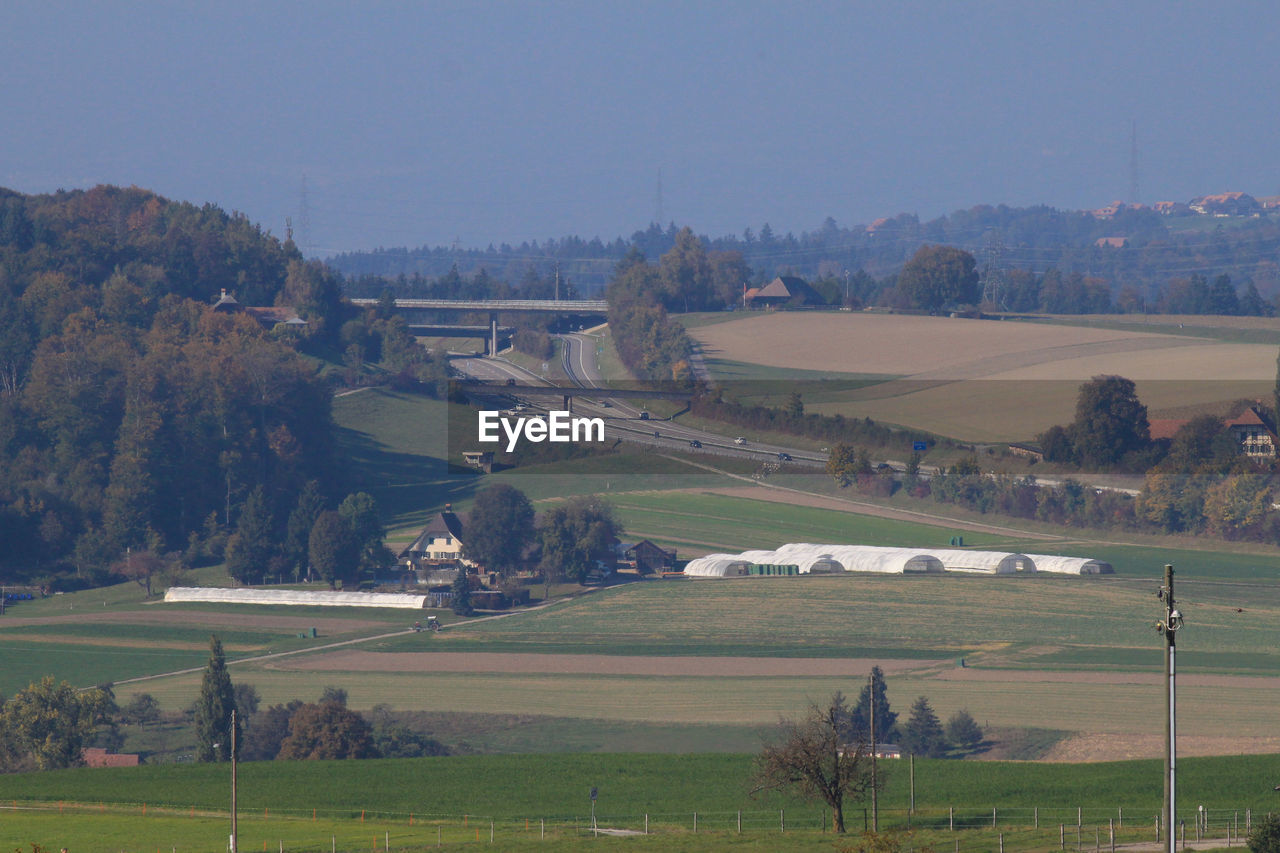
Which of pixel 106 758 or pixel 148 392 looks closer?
pixel 106 758

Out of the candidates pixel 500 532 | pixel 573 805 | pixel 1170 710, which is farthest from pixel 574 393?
pixel 1170 710

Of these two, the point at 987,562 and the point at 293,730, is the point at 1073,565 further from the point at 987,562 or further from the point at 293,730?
the point at 293,730

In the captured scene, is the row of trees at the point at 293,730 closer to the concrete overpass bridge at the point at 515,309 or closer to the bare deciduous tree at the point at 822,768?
the bare deciduous tree at the point at 822,768

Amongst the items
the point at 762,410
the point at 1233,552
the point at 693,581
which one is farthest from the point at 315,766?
the point at 762,410

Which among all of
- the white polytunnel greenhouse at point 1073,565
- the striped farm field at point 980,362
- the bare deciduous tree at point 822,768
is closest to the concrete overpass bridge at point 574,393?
the striped farm field at point 980,362

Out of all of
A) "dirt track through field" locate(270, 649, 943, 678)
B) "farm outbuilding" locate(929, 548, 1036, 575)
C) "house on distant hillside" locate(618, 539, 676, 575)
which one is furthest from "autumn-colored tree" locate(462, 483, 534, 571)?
"farm outbuilding" locate(929, 548, 1036, 575)

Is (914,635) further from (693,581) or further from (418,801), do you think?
(418,801)
